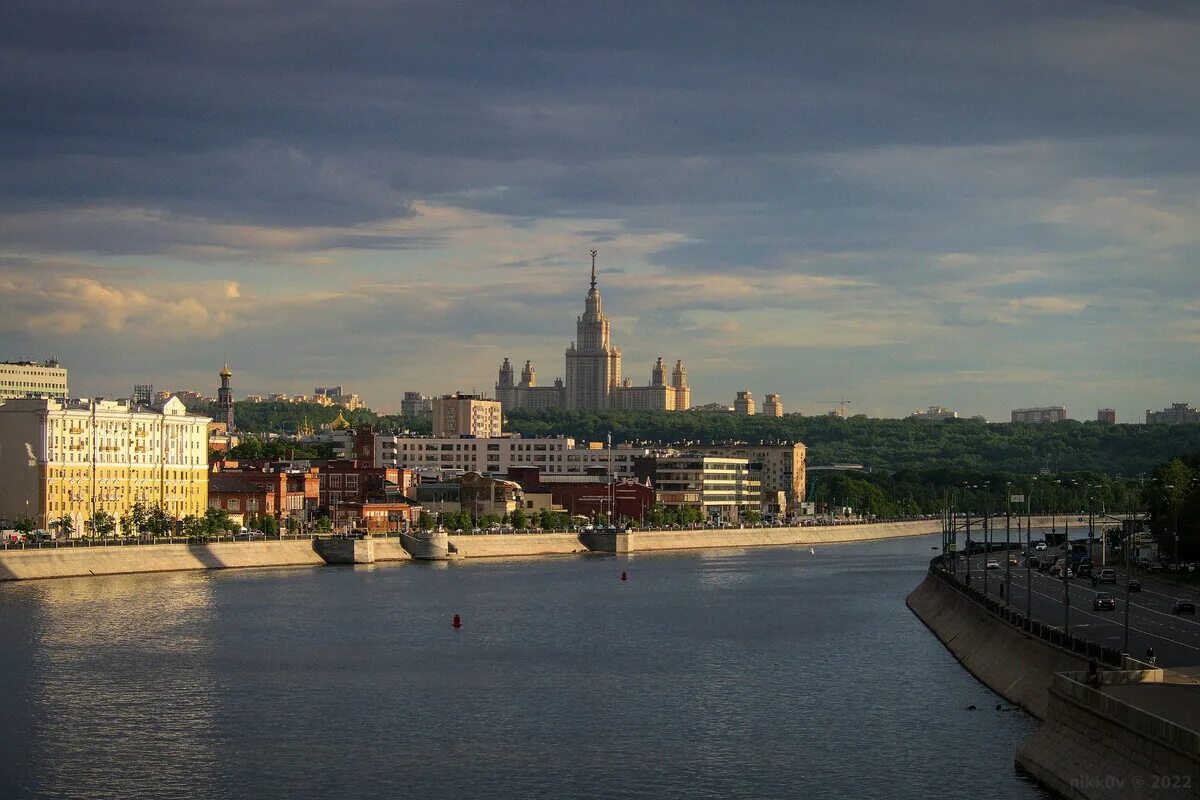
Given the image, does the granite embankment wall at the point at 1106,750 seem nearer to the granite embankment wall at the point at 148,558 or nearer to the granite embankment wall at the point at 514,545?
the granite embankment wall at the point at 148,558

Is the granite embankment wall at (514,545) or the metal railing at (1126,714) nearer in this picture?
the metal railing at (1126,714)

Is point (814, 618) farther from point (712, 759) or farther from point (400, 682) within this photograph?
point (712, 759)

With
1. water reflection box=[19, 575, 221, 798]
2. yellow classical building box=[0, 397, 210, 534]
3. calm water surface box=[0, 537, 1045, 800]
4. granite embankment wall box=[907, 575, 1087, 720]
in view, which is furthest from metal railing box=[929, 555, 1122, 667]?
yellow classical building box=[0, 397, 210, 534]

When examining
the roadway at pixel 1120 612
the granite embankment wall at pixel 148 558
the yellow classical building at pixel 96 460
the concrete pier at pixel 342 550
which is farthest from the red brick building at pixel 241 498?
the roadway at pixel 1120 612

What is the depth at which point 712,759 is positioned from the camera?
52.9m

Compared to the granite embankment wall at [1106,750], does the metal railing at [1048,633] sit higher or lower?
higher

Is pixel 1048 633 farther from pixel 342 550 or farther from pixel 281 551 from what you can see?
A: pixel 342 550

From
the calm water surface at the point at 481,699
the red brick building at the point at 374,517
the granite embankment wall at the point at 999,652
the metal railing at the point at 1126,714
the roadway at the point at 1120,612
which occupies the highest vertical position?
the red brick building at the point at 374,517

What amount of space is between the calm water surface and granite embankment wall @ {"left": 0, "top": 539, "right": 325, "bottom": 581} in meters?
4.60

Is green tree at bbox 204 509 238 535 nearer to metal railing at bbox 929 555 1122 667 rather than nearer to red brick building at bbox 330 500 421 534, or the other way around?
red brick building at bbox 330 500 421 534

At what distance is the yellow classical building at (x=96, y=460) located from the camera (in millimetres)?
146875

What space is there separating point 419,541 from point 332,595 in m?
45.4

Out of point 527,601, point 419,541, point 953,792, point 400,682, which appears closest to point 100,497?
point 419,541

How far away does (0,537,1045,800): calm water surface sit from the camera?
163 ft
